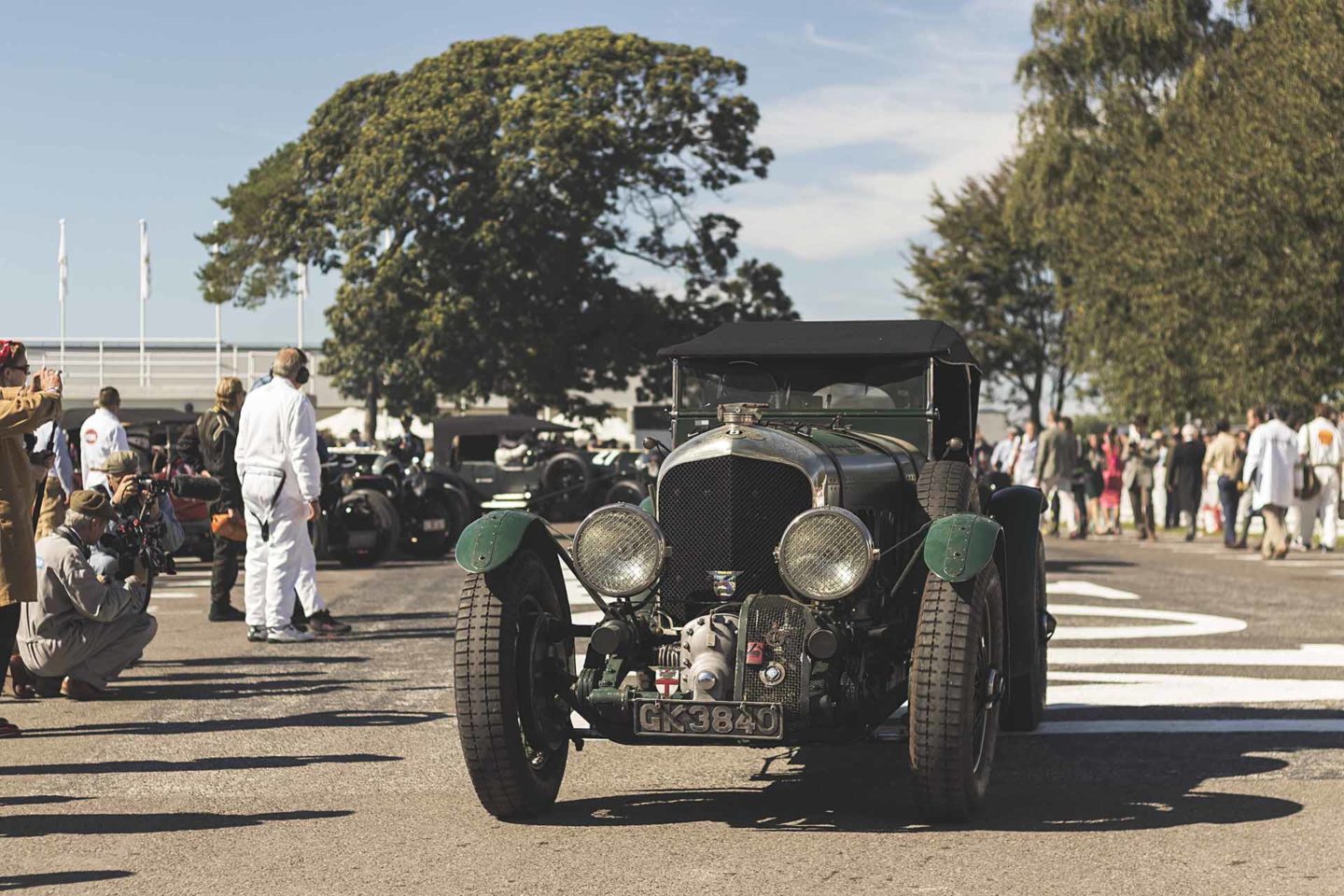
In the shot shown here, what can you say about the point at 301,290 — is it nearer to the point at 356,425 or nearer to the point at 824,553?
the point at 356,425

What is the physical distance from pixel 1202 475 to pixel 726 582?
2347cm

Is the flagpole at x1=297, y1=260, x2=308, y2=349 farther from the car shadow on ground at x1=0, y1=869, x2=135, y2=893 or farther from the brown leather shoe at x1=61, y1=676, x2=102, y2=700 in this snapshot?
the car shadow on ground at x1=0, y1=869, x2=135, y2=893

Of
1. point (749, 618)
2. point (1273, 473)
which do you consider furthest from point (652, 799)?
point (1273, 473)

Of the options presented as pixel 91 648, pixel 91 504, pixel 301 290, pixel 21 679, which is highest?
pixel 301 290

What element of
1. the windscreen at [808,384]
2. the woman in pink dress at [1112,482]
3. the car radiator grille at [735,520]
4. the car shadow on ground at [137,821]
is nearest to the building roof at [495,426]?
the woman in pink dress at [1112,482]

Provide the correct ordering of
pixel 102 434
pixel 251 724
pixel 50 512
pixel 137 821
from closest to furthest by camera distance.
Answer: pixel 137 821 < pixel 251 724 < pixel 50 512 < pixel 102 434

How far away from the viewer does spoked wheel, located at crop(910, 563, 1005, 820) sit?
6.30 metres

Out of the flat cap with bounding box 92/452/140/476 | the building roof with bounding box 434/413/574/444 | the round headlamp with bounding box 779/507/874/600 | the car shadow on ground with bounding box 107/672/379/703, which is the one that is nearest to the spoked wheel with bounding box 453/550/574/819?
the round headlamp with bounding box 779/507/874/600

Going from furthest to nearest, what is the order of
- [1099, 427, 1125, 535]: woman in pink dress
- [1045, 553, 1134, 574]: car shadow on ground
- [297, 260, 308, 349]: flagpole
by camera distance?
[297, 260, 308, 349]: flagpole → [1099, 427, 1125, 535]: woman in pink dress → [1045, 553, 1134, 574]: car shadow on ground

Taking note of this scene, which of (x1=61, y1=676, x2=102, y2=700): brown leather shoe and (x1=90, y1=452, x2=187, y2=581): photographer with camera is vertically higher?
(x1=90, y1=452, x2=187, y2=581): photographer with camera

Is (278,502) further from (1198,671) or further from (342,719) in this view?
(1198,671)

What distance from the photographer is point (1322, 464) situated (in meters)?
23.7

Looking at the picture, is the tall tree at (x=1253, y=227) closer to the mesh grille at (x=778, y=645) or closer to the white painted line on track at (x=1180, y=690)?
the white painted line on track at (x=1180, y=690)

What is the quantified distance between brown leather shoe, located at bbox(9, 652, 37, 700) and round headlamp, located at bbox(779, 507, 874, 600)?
5302 millimetres
